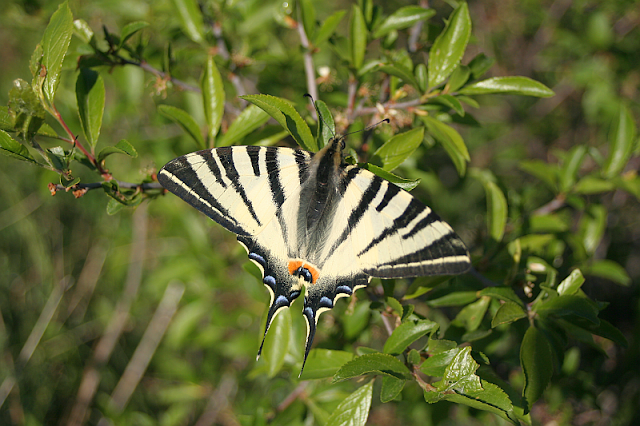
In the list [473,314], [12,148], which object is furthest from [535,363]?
[12,148]

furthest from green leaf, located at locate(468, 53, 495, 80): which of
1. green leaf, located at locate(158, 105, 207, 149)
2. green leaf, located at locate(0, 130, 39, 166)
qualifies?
green leaf, located at locate(0, 130, 39, 166)

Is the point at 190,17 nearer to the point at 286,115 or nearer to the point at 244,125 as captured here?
the point at 244,125

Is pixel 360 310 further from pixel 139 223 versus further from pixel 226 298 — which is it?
pixel 139 223

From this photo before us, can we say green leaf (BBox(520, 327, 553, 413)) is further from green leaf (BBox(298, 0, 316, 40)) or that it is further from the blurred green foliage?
green leaf (BBox(298, 0, 316, 40))

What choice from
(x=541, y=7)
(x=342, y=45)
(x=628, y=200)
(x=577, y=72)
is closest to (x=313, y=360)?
(x=342, y=45)

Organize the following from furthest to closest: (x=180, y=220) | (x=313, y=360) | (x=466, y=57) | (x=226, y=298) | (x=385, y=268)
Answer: (x=466, y=57)
(x=226, y=298)
(x=180, y=220)
(x=313, y=360)
(x=385, y=268)

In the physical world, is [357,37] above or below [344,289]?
above
